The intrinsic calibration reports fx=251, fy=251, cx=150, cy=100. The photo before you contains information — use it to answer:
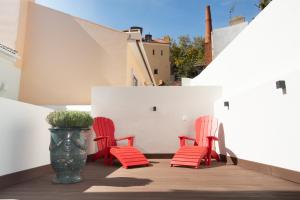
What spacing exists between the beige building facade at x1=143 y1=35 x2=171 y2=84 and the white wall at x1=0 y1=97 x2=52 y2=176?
26.6 meters

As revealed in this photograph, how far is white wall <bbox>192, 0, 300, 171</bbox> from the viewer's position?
3572 mm

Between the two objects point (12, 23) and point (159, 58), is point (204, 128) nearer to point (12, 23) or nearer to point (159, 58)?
point (12, 23)

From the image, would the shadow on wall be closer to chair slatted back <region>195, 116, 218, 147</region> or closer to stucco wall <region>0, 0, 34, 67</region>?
chair slatted back <region>195, 116, 218, 147</region>

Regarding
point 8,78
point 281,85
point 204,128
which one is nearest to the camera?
point 281,85

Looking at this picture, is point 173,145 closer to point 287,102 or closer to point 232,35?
point 287,102

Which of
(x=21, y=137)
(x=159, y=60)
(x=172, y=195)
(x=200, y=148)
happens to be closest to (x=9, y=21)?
(x=21, y=137)

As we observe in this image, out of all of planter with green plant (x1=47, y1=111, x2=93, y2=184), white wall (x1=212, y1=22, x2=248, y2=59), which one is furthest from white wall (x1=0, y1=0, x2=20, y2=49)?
white wall (x1=212, y1=22, x2=248, y2=59)

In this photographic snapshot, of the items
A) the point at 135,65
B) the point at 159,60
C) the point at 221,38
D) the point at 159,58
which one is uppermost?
the point at 159,58

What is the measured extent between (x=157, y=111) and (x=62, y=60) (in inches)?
147

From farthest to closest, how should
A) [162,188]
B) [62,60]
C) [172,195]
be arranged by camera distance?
[62,60] → [162,188] → [172,195]

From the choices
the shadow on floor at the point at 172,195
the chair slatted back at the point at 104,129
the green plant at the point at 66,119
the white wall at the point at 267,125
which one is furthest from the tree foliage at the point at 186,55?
the shadow on floor at the point at 172,195

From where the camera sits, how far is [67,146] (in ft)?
12.4

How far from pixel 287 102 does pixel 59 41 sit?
729cm

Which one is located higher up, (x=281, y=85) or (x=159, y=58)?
(x=159, y=58)
